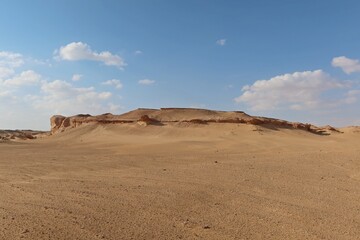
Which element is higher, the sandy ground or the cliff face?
the cliff face

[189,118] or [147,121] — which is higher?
[189,118]

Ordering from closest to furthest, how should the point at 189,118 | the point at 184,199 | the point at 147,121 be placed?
the point at 184,199, the point at 147,121, the point at 189,118

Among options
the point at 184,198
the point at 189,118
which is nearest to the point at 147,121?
the point at 189,118

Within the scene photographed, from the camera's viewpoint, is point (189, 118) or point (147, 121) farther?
point (189, 118)

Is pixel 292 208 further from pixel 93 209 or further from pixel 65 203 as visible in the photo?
pixel 65 203

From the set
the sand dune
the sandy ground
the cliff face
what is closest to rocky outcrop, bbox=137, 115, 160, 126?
the cliff face

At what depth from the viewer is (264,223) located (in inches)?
225

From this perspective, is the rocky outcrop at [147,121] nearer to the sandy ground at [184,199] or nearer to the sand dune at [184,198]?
the sand dune at [184,198]

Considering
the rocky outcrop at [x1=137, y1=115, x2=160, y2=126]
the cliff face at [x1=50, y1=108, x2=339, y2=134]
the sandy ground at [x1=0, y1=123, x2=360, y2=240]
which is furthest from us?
the rocky outcrop at [x1=137, y1=115, x2=160, y2=126]

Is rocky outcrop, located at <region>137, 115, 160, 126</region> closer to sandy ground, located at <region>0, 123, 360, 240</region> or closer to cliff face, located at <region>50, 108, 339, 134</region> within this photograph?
cliff face, located at <region>50, 108, 339, 134</region>

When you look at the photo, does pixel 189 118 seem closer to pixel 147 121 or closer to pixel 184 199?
pixel 147 121

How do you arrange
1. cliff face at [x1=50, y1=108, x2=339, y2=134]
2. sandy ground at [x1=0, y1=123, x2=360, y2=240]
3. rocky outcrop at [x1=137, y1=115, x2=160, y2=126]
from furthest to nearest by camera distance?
rocky outcrop at [x1=137, y1=115, x2=160, y2=126], cliff face at [x1=50, y1=108, x2=339, y2=134], sandy ground at [x1=0, y1=123, x2=360, y2=240]

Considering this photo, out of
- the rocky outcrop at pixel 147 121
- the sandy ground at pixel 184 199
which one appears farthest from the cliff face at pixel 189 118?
the sandy ground at pixel 184 199

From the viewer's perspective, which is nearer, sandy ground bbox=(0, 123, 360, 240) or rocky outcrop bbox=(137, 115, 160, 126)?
sandy ground bbox=(0, 123, 360, 240)
